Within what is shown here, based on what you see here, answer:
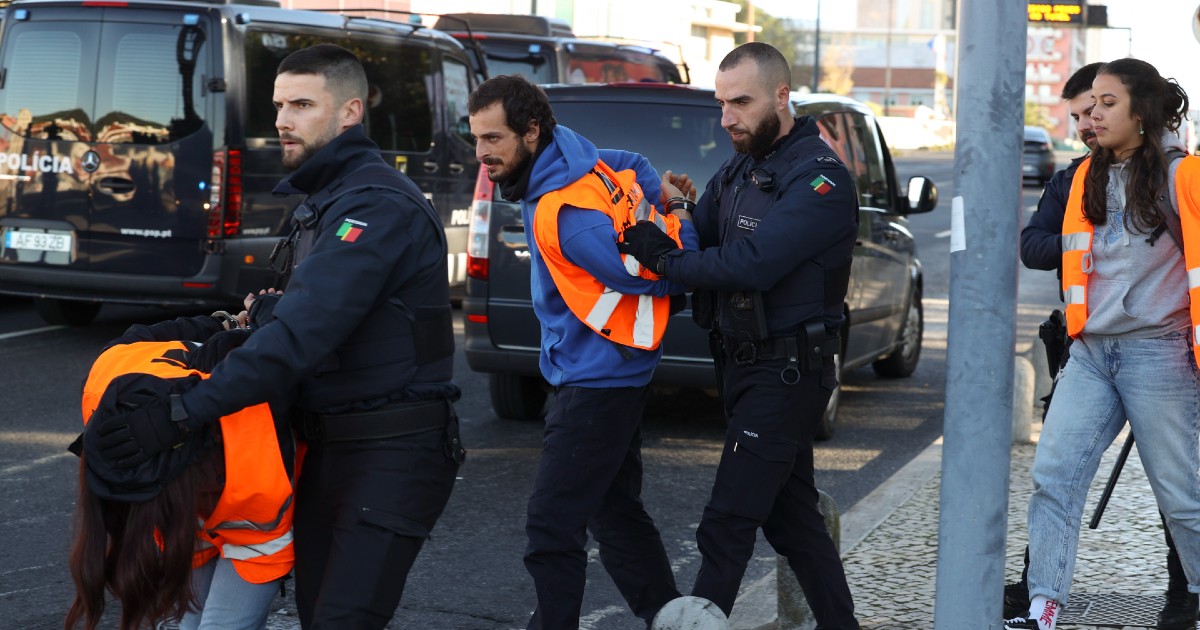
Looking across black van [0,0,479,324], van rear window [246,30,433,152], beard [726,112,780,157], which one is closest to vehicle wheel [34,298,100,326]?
black van [0,0,479,324]

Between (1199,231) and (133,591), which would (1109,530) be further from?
(133,591)

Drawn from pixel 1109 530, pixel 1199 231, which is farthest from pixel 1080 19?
pixel 1199 231

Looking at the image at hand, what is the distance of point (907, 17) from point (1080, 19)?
143 m

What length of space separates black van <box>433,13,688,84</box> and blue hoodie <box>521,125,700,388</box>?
11103mm

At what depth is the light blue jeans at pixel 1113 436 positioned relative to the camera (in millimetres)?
4316

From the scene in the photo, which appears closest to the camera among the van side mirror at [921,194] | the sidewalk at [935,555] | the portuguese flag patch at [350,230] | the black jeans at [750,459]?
the portuguese flag patch at [350,230]

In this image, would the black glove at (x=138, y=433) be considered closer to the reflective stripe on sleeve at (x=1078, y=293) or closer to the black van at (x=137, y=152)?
the reflective stripe on sleeve at (x=1078, y=293)

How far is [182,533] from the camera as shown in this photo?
303cm

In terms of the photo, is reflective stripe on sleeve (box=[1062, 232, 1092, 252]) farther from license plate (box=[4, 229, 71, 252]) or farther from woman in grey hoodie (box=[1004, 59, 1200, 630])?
license plate (box=[4, 229, 71, 252])

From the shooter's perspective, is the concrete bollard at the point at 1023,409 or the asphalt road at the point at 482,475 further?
the concrete bollard at the point at 1023,409

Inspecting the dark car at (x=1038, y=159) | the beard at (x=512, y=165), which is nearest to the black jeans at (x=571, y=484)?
the beard at (x=512, y=165)

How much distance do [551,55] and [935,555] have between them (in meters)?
11.0

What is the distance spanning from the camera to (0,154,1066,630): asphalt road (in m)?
5.12

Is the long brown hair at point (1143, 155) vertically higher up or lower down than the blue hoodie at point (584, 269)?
higher up
